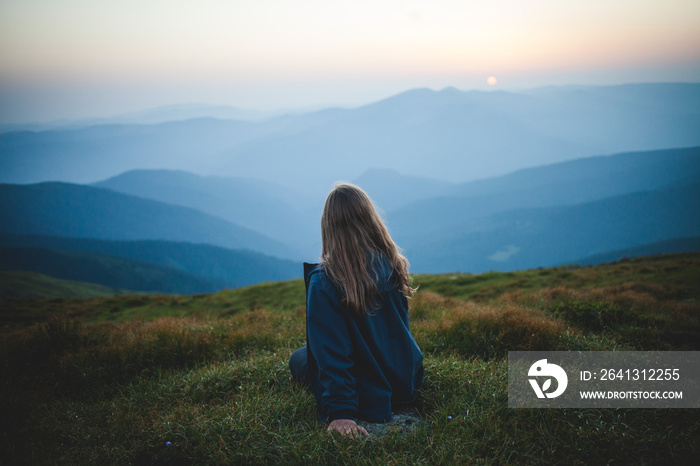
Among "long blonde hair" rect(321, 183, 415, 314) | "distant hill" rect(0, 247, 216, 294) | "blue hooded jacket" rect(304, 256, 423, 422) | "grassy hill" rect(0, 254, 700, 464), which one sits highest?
"long blonde hair" rect(321, 183, 415, 314)

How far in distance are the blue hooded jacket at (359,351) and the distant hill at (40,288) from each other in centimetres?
8746

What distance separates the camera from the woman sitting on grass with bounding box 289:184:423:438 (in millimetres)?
3244

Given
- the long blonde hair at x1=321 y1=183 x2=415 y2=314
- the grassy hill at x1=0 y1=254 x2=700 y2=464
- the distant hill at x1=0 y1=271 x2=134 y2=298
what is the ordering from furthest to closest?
the distant hill at x1=0 y1=271 x2=134 y2=298 → the long blonde hair at x1=321 y1=183 x2=415 y2=314 → the grassy hill at x1=0 y1=254 x2=700 y2=464

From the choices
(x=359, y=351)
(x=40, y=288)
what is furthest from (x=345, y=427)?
(x=40, y=288)

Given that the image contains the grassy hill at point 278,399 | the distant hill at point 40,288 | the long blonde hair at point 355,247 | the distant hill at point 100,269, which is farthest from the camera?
the distant hill at point 100,269

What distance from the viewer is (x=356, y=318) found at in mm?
3416

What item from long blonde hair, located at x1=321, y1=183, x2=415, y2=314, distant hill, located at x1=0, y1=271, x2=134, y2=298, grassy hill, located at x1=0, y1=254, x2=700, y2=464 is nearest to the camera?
grassy hill, located at x1=0, y1=254, x2=700, y2=464

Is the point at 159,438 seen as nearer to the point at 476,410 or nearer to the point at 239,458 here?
the point at 239,458

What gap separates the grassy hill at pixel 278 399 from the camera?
10.5 feet

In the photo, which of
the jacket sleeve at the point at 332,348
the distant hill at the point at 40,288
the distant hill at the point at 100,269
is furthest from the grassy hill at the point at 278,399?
the distant hill at the point at 100,269

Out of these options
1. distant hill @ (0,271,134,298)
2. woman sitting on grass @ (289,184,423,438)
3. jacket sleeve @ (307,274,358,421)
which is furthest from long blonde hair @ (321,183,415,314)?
distant hill @ (0,271,134,298)

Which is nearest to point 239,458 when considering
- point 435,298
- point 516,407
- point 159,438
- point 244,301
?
point 159,438

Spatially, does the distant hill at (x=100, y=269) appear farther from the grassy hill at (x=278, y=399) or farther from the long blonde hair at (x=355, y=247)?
the long blonde hair at (x=355, y=247)

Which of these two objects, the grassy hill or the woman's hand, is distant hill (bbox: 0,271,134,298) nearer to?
the grassy hill
